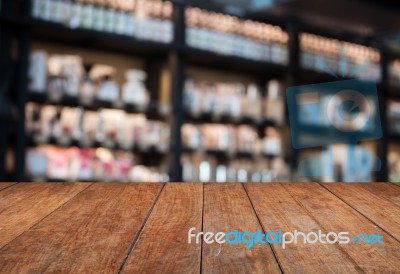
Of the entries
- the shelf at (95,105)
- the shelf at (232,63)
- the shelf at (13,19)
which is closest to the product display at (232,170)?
the shelf at (95,105)

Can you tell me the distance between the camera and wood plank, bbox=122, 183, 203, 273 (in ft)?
3.28

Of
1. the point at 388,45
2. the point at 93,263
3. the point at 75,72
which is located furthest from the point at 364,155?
the point at 93,263

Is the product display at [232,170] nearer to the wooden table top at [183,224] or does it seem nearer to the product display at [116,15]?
the product display at [116,15]

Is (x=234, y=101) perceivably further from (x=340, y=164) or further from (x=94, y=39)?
(x=340, y=164)

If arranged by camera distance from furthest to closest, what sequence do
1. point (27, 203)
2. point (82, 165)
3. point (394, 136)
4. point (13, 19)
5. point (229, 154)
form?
point (394, 136), point (229, 154), point (82, 165), point (13, 19), point (27, 203)

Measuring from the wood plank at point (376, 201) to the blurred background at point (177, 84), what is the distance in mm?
1865

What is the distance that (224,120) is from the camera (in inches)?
161

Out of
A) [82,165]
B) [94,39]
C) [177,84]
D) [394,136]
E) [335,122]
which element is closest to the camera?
[82,165]

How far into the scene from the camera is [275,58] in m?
4.40

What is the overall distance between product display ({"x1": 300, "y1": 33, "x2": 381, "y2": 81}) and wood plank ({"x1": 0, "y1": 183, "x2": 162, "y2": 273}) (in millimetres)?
3231

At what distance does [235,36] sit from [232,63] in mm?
Answer: 196

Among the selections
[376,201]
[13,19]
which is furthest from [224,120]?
[376,201]

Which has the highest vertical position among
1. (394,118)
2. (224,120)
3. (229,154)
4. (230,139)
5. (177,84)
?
(177,84)

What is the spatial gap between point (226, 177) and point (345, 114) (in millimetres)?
1394
